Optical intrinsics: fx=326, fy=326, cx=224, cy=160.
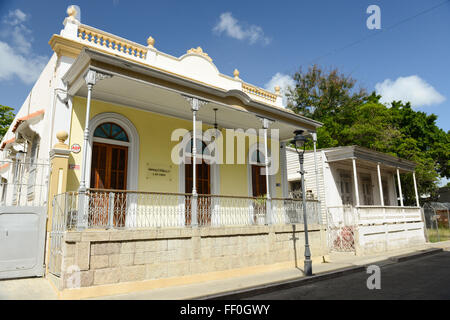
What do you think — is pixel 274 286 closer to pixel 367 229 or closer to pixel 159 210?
pixel 159 210

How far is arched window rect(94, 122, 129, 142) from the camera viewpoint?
30.6 ft

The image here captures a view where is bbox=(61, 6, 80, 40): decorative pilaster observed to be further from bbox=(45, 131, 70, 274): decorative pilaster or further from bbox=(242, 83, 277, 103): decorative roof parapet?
bbox=(242, 83, 277, 103): decorative roof parapet

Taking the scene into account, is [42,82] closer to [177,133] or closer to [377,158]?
[177,133]

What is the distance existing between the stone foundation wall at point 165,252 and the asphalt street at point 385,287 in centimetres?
160

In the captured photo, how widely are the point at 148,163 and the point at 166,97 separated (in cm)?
213

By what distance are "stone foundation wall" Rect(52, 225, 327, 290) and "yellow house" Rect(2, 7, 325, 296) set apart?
0.02m

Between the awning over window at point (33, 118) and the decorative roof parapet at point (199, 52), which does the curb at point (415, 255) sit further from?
the awning over window at point (33, 118)

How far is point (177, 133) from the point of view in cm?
1105

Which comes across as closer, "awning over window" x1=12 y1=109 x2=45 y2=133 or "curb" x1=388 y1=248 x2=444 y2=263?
"awning over window" x1=12 y1=109 x2=45 y2=133

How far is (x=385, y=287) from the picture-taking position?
281 inches

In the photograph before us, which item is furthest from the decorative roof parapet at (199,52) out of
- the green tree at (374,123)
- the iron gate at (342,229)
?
the green tree at (374,123)
